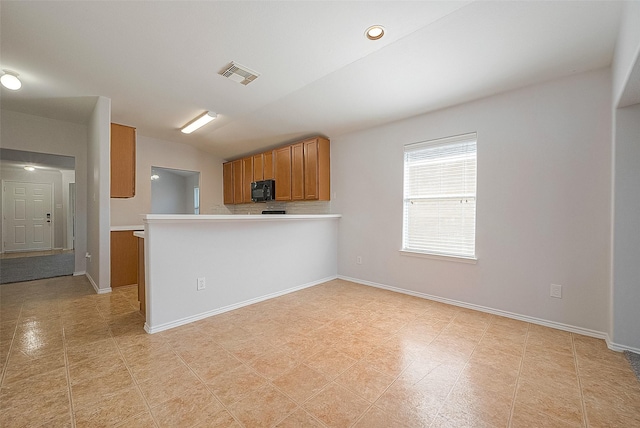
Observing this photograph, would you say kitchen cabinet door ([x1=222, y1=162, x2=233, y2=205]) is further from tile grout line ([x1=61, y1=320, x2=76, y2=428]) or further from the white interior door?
the white interior door

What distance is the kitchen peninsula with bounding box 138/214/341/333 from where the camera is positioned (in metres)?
2.46

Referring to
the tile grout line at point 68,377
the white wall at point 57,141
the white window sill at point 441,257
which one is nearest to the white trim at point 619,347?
the white window sill at point 441,257

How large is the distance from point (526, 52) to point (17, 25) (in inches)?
168

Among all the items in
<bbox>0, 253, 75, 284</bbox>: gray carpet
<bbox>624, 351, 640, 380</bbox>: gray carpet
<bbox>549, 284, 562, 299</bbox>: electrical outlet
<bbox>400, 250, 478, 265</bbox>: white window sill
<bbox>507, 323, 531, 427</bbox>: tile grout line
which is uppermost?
<bbox>400, 250, 478, 265</bbox>: white window sill

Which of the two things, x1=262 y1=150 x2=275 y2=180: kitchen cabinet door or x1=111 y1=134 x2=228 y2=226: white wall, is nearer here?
x1=111 y1=134 x2=228 y2=226: white wall

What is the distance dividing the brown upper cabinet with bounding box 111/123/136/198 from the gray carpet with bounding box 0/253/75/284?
2.06 m

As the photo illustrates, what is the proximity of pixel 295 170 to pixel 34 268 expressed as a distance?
A: 551cm

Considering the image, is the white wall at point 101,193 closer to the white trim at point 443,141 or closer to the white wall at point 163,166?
the white wall at point 163,166

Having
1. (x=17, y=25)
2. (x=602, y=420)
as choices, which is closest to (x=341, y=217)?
(x=602, y=420)

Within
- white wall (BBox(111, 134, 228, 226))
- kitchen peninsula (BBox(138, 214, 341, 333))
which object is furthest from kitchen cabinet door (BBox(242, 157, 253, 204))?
kitchen peninsula (BBox(138, 214, 341, 333))

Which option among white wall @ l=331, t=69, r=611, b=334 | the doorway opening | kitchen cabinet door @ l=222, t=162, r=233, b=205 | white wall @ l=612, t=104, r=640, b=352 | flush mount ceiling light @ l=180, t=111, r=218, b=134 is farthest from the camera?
the doorway opening

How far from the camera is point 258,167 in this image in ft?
18.1

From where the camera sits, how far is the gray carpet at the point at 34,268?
4.36 m

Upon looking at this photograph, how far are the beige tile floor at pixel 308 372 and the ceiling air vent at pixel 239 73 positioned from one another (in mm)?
2649
